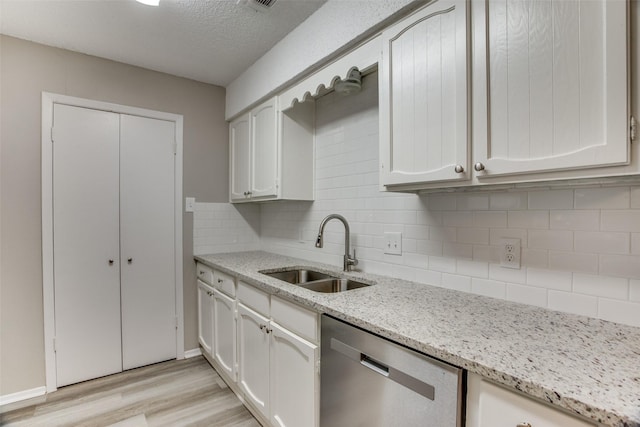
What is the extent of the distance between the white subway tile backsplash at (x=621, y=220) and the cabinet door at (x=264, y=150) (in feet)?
5.70

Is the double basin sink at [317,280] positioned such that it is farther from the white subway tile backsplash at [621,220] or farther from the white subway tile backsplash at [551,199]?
the white subway tile backsplash at [621,220]

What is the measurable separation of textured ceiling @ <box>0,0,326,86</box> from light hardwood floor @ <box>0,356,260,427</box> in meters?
2.37

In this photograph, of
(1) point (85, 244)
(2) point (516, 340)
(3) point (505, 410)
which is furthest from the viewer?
(1) point (85, 244)

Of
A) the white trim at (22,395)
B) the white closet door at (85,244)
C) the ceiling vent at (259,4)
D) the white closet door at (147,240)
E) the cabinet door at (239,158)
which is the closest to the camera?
the ceiling vent at (259,4)

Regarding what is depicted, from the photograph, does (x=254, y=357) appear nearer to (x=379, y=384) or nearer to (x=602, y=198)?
(x=379, y=384)

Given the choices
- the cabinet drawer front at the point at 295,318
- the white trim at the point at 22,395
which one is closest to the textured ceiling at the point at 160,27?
the cabinet drawer front at the point at 295,318

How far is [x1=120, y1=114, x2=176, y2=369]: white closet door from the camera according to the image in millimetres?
2439

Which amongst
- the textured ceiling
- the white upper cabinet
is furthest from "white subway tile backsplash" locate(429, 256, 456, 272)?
the textured ceiling

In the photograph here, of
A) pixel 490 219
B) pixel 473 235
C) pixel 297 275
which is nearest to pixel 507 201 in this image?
pixel 490 219

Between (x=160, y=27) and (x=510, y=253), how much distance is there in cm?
228

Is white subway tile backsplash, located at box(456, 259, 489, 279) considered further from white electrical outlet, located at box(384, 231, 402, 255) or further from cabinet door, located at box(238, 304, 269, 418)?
cabinet door, located at box(238, 304, 269, 418)

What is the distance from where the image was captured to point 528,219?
122 cm

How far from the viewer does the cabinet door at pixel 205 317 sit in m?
2.46

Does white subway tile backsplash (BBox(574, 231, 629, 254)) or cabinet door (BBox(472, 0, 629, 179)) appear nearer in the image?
cabinet door (BBox(472, 0, 629, 179))
